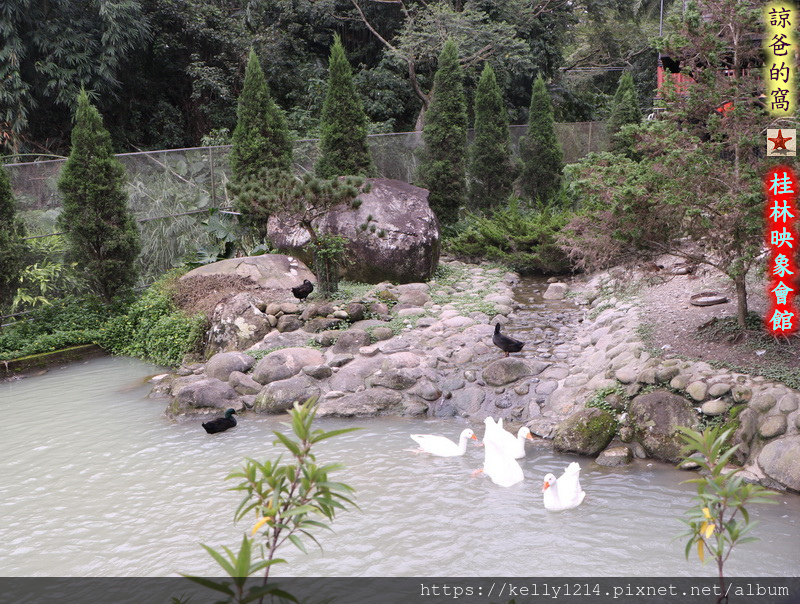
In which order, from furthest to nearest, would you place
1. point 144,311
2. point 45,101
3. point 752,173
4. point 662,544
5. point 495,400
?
point 45,101, point 144,311, point 495,400, point 752,173, point 662,544

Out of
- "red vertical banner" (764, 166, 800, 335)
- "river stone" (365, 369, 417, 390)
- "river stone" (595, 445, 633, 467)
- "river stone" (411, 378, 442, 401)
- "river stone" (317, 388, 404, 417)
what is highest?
"red vertical banner" (764, 166, 800, 335)

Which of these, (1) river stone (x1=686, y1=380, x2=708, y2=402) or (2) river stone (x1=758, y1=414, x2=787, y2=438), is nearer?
(2) river stone (x1=758, y1=414, x2=787, y2=438)

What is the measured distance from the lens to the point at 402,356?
7895mm

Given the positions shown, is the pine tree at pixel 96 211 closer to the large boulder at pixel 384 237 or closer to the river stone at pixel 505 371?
the large boulder at pixel 384 237

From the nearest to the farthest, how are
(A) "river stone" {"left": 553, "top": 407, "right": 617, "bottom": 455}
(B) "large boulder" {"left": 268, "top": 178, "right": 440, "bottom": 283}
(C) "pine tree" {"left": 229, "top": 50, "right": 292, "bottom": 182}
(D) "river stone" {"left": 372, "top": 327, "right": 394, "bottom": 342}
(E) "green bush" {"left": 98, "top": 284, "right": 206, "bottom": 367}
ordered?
(A) "river stone" {"left": 553, "top": 407, "right": 617, "bottom": 455} → (D) "river stone" {"left": 372, "top": 327, "right": 394, "bottom": 342} → (E) "green bush" {"left": 98, "top": 284, "right": 206, "bottom": 367} → (B) "large boulder" {"left": 268, "top": 178, "right": 440, "bottom": 283} → (C) "pine tree" {"left": 229, "top": 50, "right": 292, "bottom": 182}

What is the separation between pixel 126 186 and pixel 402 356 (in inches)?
265

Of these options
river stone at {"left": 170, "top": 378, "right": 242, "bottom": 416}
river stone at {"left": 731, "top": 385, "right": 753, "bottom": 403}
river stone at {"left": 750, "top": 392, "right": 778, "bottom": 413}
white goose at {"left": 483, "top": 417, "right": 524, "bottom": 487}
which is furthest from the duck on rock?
river stone at {"left": 750, "top": 392, "right": 778, "bottom": 413}

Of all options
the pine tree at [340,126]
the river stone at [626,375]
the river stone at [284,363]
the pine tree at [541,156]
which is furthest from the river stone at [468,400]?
the pine tree at [541,156]

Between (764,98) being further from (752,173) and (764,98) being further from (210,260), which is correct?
(210,260)

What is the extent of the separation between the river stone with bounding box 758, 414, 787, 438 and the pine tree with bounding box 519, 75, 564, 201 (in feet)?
37.8


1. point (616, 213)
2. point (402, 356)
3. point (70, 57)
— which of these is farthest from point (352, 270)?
point (70, 57)

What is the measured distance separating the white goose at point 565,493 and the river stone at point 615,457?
3.16 ft

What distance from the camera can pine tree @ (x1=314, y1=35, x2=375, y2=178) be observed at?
13.3 m

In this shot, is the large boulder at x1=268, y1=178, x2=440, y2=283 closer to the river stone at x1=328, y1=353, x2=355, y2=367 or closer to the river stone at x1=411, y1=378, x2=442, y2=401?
Answer: the river stone at x1=328, y1=353, x2=355, y2=367
